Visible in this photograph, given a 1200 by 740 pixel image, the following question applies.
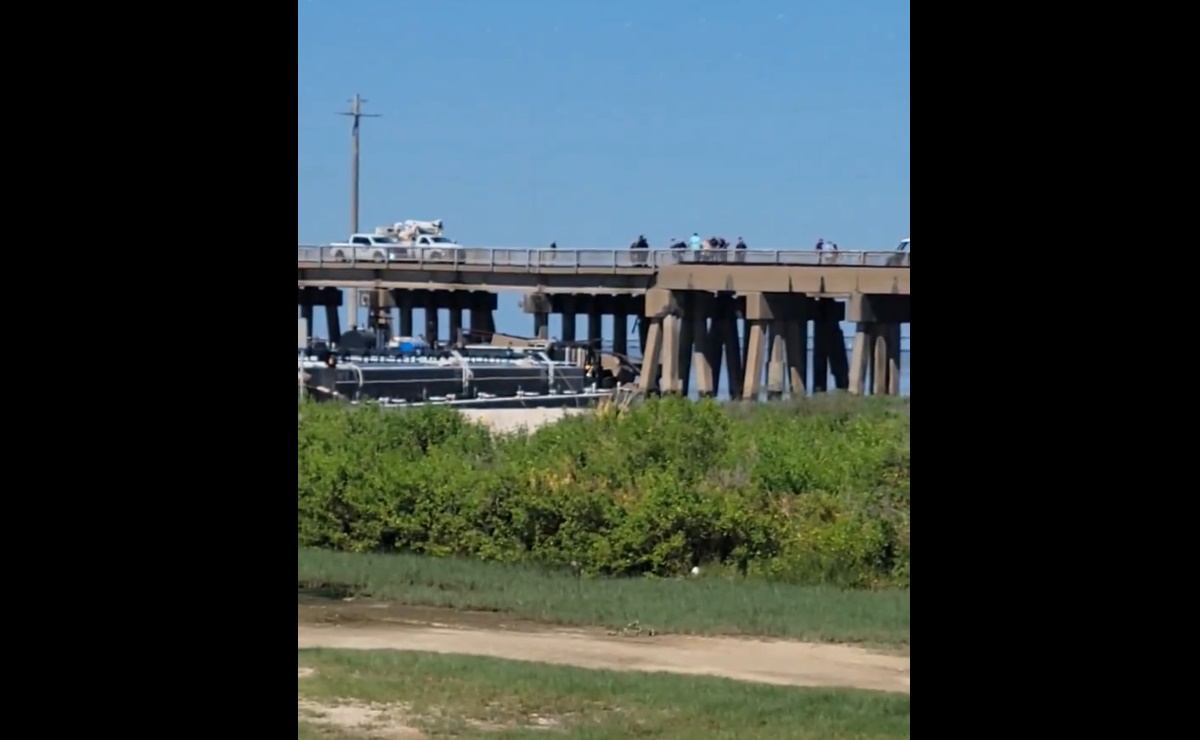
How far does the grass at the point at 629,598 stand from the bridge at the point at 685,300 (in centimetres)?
1545

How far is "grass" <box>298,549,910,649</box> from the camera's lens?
12.5 m

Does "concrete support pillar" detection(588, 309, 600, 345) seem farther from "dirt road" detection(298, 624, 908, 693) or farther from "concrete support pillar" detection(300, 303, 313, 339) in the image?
"dirt road" detection(298, 624, 908, 693)

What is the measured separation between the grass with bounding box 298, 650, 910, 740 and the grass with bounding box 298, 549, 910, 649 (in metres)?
2.02

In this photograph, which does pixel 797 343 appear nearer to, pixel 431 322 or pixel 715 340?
pixel 715 340

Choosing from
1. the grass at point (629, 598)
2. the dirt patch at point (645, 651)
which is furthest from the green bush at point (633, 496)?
the dirt patch at point (645, 651)

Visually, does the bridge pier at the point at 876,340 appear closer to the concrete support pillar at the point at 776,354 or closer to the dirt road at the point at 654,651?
the concrete support pillar at the point at 776,354

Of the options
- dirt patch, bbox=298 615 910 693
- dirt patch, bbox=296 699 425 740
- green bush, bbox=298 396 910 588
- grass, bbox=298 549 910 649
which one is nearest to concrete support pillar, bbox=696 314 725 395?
green bush, bbox=298 396 910 588

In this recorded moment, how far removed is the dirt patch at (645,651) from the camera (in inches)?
427

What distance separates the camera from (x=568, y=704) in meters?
9.64

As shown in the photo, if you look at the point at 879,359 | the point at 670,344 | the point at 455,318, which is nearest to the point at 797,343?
the point at 879,359

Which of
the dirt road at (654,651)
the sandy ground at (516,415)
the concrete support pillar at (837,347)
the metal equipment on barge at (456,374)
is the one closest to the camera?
the dirt road at (654,651)

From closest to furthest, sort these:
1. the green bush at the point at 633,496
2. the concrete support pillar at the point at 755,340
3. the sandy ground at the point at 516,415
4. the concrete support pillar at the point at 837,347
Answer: the green bush at the point at 633,496
the sandy ground at the point at 516,415
the concrete support pillar at the point at 755,340
the concrete support pillar at the point at 837,347

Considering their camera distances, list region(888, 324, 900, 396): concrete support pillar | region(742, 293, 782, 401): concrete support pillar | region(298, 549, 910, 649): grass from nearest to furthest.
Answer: region(298, 549, 910, 649): grass → region(888, 324, 900, 396): concrete support pillar → region(742, 293, 782, 401): concrete support pillar
